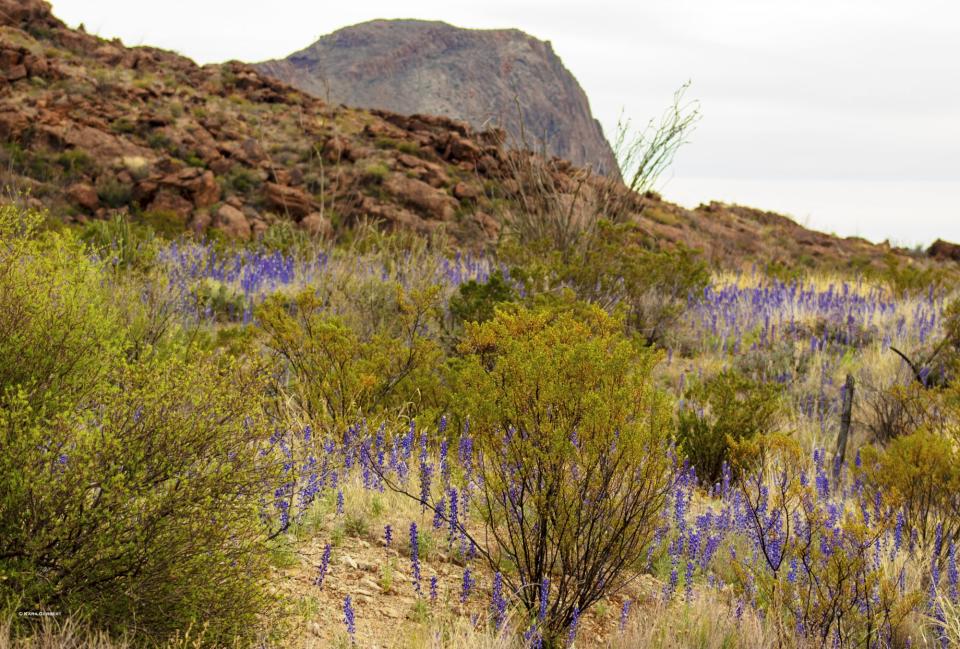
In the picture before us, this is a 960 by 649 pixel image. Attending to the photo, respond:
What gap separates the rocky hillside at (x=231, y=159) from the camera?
21.5 meters

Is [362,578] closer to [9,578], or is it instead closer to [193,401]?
[193,401]

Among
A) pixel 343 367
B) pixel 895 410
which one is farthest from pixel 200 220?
pixel 895 410

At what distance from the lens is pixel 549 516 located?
3182 mm

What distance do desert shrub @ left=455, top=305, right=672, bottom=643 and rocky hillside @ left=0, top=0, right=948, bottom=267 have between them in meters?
13.6

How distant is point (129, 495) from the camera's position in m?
2.50

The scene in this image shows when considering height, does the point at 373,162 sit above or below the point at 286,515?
above

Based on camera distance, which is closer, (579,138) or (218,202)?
(218,202)

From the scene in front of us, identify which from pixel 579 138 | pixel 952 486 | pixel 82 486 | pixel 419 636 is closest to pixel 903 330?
pixel 952 486

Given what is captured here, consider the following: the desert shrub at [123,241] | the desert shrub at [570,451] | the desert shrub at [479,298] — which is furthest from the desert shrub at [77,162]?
the desert shrub at [570,451]

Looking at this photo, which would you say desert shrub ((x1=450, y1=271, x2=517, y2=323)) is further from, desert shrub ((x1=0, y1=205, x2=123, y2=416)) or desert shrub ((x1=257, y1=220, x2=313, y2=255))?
desert shrub ((x1=257, y1=220, x2=313, y2=255))

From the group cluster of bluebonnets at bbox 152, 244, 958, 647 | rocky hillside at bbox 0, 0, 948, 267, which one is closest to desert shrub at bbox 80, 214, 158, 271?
cluster of bluebonnets at bbox 152, 244, 958, 647

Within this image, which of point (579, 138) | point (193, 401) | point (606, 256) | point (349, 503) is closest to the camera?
point (193, 401)

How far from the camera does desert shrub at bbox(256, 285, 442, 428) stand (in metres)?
5.40

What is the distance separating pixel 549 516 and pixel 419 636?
2.26ft
